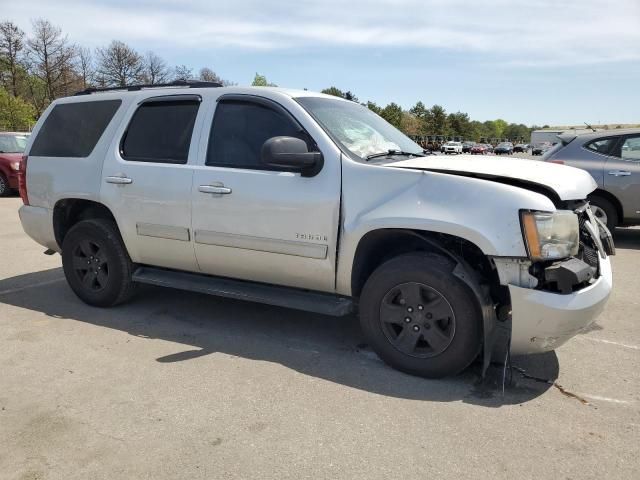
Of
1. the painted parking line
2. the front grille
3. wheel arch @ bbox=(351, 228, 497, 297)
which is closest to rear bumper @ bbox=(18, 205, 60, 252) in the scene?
the painted parking line

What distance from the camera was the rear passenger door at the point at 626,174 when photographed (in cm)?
786

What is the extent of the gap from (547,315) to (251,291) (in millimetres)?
2162

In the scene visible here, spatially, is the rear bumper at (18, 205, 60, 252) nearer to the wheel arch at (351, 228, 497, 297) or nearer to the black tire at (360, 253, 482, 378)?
the wheel arch at (351, 228, 497, 297)

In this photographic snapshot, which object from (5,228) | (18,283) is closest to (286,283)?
(18,283)

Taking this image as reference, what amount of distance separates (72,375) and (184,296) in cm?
191

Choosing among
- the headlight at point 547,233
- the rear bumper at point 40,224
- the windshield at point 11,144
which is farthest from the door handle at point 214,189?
the windshield at point 11,144

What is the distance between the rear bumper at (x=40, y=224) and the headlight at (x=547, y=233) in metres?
4.37

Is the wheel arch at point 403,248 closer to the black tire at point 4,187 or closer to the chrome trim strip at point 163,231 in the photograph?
the chrome trim strip at point 163,231

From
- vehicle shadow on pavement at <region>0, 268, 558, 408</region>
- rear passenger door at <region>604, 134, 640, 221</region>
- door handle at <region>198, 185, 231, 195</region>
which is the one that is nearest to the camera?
vehicle shadow on pavement at <region>0, 268, 558, 408</region>

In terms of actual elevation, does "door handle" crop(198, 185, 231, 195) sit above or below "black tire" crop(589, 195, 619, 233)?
above

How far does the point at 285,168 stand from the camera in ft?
13.1

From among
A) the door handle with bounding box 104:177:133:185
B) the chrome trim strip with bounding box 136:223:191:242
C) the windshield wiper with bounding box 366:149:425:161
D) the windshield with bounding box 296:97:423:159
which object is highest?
the windshield with bounding box 296:97:423:159

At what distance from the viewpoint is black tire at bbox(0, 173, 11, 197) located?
47.0 ft

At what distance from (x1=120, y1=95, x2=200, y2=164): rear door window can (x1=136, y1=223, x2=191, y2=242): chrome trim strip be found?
1.79ft
